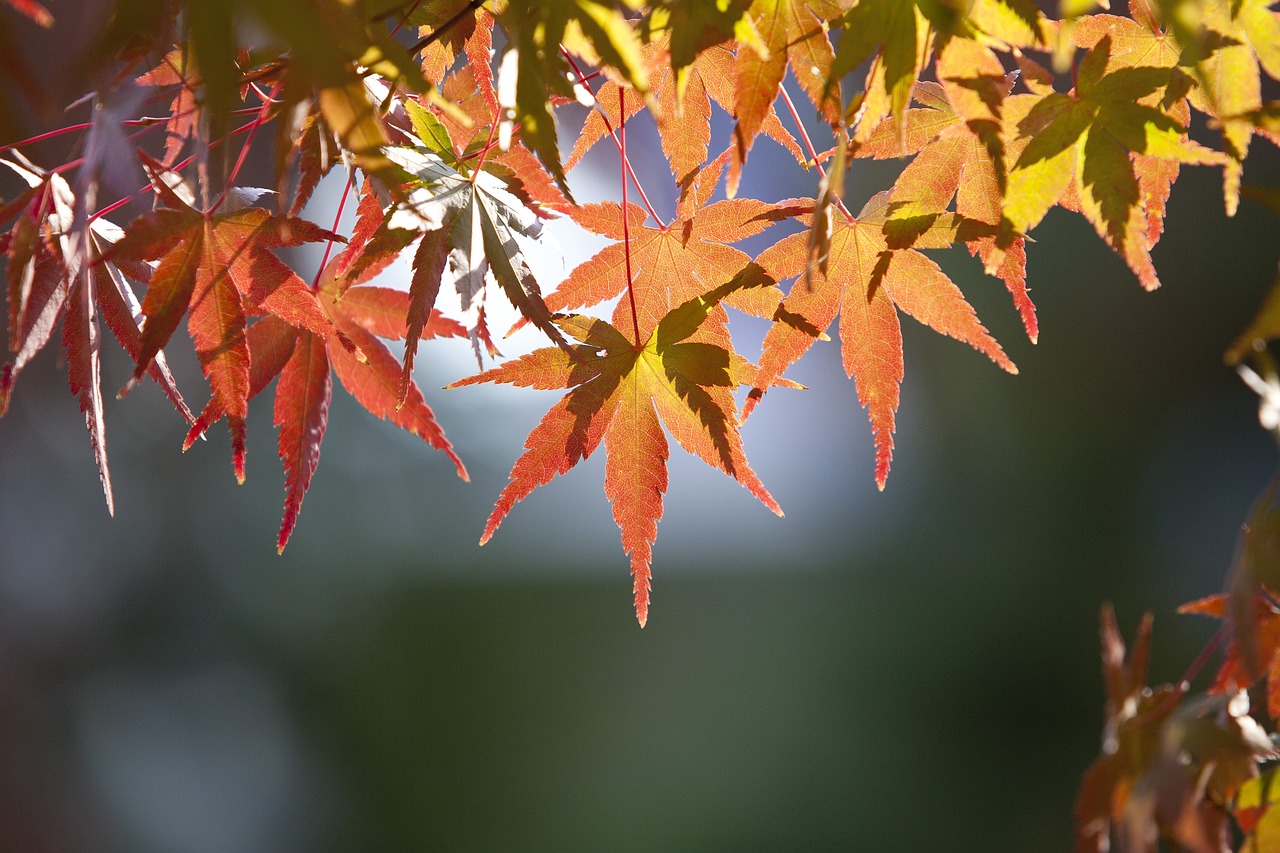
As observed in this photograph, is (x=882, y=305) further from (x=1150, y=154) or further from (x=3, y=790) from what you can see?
(x=3, y=790)

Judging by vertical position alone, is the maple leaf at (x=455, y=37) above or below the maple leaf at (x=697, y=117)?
above

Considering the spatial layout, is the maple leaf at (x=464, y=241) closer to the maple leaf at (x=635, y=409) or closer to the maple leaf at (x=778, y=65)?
the maple leaf at (x=635, y=409)

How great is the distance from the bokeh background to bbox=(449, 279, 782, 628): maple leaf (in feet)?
12.2

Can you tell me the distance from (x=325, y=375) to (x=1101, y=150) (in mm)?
626

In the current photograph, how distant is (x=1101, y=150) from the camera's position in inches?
23.9

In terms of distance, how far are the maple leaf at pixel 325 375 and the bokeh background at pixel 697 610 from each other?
358 cm

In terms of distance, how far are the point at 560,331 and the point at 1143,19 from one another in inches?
19.9

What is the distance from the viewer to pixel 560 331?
677 millimetres

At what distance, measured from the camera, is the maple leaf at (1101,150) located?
60 cm

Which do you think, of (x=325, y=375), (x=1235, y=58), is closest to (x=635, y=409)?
(x=325, y=375)

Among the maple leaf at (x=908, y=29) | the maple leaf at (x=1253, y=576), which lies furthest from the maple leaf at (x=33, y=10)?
the maple leaf at (x=1253, y=576)

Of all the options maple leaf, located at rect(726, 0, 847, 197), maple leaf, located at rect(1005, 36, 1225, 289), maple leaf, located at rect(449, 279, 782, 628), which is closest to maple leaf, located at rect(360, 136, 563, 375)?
maple leaf, located at rect(449, 279, 782, 628)

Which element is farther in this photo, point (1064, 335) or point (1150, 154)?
point (1064, 335)

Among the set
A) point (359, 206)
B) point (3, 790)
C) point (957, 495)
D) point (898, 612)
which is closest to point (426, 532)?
point (3, 790)
